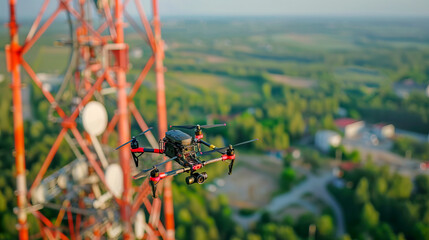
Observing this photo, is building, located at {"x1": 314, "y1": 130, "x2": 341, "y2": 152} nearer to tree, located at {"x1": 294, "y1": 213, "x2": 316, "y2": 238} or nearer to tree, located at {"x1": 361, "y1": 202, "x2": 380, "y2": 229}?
tree, located at {"x1": 361, "y1": 202, "x2": 380, "y2": 229}

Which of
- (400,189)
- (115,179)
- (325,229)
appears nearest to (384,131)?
(400,189)

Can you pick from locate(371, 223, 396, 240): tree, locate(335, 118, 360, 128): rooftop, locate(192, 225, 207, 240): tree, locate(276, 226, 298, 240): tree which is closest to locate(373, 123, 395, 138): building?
locate(335, 118, 360, 128): rooftop

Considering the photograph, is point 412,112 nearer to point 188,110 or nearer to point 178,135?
point 188,110

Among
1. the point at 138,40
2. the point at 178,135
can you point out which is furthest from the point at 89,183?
the point at 138,40

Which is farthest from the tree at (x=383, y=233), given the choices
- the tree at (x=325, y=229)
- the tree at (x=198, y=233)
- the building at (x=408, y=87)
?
the building at (x=408, y=87)

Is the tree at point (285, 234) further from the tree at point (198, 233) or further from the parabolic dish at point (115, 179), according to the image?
the parabolic dish at point (115, 179)

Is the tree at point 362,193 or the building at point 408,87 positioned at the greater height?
the building at point 408,87
